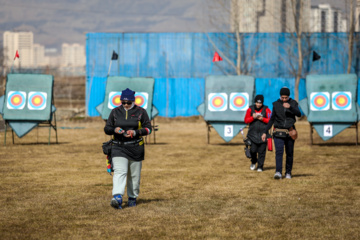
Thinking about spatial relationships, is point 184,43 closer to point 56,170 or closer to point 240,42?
point 240,42

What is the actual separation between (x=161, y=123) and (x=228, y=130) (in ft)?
44.6

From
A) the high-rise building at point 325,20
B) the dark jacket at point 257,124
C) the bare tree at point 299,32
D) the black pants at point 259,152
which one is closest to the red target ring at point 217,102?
the dark jacket at point 257,124

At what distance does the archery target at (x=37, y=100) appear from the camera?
69.3 feet

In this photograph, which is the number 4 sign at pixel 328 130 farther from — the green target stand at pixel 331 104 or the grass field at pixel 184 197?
the grass field at pixel 184 197

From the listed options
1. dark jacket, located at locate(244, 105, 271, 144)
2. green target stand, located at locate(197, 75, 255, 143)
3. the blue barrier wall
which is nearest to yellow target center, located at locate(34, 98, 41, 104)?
green target stand, located at locate(197, 75, 255, 143)

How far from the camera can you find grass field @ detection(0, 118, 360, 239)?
801 cm

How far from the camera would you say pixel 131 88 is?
22.0 m

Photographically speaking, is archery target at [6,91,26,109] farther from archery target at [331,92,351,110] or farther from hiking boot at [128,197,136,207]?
hiking boot at [128,197,136,207]

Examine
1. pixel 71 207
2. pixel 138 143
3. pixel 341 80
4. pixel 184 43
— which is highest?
pixel 184 43

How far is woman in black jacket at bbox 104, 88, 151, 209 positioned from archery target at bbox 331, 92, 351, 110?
12718 millimetres

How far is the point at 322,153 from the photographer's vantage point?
18.4 metres

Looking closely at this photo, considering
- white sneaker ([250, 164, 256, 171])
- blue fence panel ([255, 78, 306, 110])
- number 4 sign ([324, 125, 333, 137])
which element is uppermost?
blue fence panel ([255, 78, 306, 110])

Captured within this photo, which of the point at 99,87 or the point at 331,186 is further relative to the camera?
the point at 99,87

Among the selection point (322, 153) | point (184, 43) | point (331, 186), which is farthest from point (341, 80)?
Answer: point (184, 43)
